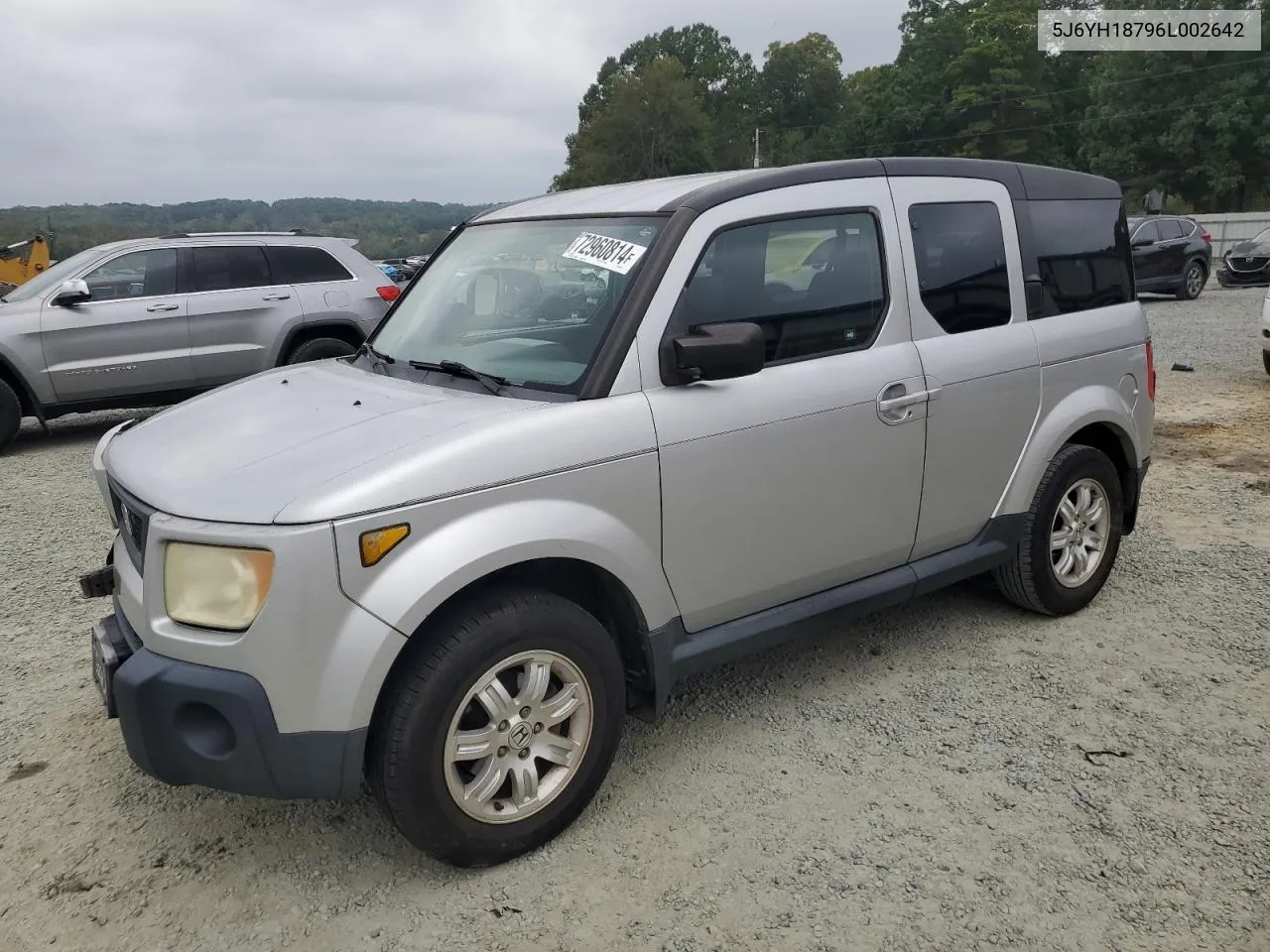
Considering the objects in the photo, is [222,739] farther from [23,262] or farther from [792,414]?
[23,262]

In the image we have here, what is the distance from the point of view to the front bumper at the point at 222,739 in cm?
251

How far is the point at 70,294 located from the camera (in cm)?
888

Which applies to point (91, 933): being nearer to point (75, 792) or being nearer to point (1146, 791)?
point (75, 792)

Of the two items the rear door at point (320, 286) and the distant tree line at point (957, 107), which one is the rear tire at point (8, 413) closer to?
the rear door at point (320, 286)

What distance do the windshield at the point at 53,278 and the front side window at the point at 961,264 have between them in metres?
8.15

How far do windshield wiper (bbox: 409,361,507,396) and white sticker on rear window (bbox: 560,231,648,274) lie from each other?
Result: 1.66ft

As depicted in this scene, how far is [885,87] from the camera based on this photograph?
77938 mm

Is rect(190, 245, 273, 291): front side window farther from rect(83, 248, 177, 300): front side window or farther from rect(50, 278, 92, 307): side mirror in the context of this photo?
rect(50, 278, 92, 307): side mirror

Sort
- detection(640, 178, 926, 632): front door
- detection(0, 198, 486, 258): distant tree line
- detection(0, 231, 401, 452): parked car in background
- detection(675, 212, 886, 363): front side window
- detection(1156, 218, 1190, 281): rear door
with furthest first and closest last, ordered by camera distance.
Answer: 1. detection(1156, 218, 1190, 281): rear door
2. detection(0, 198, 486, 258): distant tree line
3. detection(0, 231, 401, 452): parked car in background
4. detection(675, 212, 886, 363): front side window
5. detection(640, 178, 926, 632): front door

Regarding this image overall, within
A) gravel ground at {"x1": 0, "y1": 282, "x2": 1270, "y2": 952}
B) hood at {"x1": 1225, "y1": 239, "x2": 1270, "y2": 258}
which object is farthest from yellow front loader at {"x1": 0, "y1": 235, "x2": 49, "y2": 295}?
hood at {"x1": 1225, "y1": 239, "x2": 1270, "y2": 258}

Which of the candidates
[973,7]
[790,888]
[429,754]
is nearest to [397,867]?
[429,754]

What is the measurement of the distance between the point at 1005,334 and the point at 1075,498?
90cm

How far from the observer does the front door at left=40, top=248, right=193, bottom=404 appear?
29.2 feet

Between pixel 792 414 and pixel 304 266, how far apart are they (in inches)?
307
